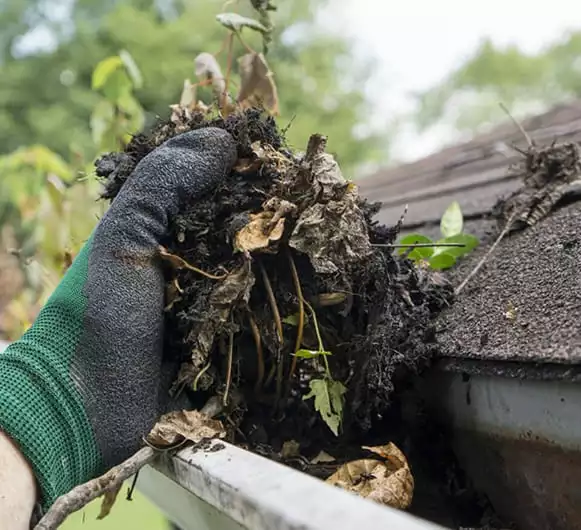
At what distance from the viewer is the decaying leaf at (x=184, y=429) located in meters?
0.80

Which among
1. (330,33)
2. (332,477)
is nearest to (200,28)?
(330,33)

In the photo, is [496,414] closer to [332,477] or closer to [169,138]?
[332,477]

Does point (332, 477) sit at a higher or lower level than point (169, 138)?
lower

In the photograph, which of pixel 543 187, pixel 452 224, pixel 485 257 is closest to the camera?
pixel 485 257

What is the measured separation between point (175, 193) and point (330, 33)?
11105 mm

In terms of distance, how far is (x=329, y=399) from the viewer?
861 millimetres

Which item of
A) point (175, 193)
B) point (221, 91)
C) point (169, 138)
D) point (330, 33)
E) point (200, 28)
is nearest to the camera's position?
point (175, 193)

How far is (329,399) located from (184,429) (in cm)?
20

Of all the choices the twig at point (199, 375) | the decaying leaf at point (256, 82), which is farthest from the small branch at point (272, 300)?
the decaying leaf at point (256, 82)

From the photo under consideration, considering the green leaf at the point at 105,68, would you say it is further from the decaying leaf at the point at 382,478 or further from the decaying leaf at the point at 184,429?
the decaying leaf at the point at 382,478

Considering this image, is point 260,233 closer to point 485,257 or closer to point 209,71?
point 485,257


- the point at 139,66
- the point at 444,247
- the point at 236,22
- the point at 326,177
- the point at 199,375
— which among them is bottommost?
the point at 199,375

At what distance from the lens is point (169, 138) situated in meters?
0.99

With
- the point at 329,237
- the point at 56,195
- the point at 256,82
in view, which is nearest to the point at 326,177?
the point at 329,237
